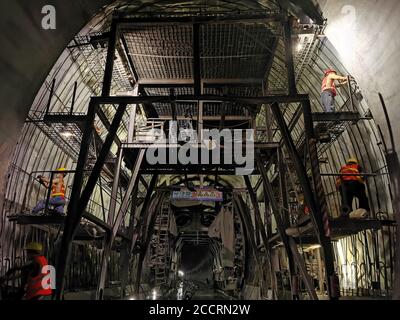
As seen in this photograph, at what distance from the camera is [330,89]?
10039 mm

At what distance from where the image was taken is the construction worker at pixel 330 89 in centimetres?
985

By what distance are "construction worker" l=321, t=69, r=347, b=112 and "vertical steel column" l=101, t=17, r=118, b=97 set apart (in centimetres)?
612

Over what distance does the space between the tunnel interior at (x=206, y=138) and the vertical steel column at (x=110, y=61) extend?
1.3 inches

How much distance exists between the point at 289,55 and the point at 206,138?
4.42m

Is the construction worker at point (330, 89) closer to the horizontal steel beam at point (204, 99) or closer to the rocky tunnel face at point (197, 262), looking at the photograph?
the horizontal steel beam at point (204, 99)

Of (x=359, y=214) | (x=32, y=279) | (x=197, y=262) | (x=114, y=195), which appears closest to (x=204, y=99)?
(x=114, y=195)

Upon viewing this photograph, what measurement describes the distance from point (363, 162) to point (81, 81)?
10329mm

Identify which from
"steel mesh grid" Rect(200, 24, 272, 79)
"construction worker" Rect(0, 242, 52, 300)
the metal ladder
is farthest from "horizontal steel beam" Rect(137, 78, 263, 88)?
the metal ladder

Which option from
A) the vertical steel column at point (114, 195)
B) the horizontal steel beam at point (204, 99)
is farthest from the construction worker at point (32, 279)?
the vertical steel column at point (114, 195)

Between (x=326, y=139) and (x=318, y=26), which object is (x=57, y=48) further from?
(x=326, y=139)

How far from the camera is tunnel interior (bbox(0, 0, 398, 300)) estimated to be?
895 centimetres

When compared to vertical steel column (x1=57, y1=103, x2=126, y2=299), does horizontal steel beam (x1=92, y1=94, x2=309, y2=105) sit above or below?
above

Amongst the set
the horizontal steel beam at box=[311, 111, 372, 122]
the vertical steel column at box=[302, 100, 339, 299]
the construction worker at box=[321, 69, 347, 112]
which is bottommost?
the vertical steel column at box=[302, 100, 339, 299]

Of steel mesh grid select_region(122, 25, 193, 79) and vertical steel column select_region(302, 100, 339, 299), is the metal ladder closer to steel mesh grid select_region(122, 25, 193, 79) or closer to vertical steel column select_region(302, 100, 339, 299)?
steel mesh grid select_region(122, 25, 193, 79)
